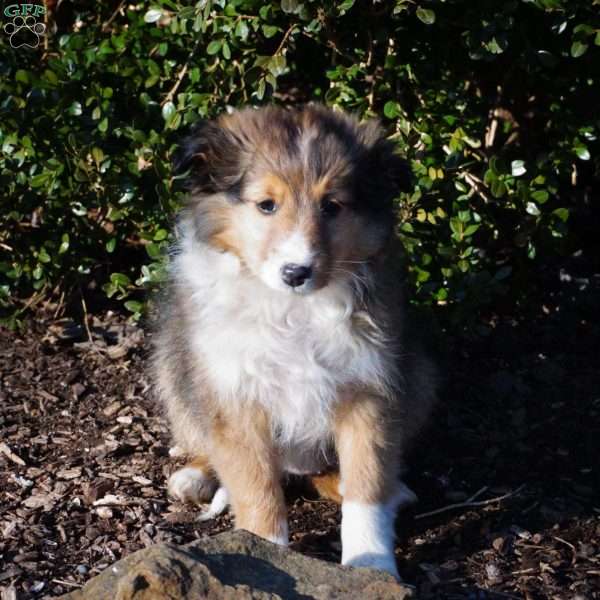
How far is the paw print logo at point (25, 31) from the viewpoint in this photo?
20.6 feet

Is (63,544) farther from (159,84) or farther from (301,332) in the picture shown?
(159,84)

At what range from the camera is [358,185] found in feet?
14.4

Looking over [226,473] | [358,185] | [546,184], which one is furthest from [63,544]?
[546,184]

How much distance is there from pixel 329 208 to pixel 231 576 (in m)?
1.40

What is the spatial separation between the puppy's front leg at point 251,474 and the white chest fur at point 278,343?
0.37ft

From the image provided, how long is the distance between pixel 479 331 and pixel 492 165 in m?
1.01

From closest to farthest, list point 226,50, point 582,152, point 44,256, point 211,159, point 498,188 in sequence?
point 211,159
point 226,50
point 498,188
point 582,152
point 44,256

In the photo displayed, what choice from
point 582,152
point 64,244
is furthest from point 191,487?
point 582,152

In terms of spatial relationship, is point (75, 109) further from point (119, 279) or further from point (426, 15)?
point (426, 15)

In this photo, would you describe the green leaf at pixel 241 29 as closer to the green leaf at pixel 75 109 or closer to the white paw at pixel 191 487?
the green leaf at pixel 75 109

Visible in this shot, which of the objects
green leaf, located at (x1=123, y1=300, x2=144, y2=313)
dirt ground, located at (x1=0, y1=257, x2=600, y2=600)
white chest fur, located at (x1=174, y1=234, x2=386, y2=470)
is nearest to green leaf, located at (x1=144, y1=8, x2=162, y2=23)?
green leaf, located at (x1=123, y1=300, x2=144, y2=313)

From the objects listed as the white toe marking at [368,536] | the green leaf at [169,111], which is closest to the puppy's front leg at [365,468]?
the white toe marking at [368,536]

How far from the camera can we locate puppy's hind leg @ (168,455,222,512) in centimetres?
517

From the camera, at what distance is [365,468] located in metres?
4.62
